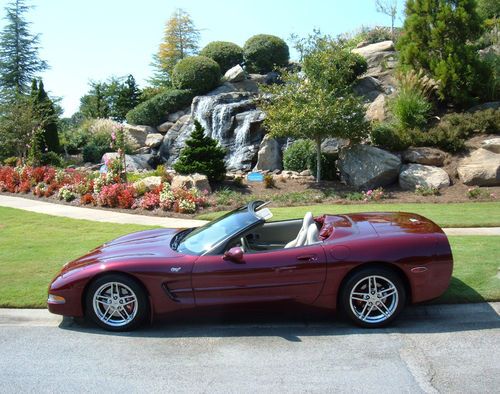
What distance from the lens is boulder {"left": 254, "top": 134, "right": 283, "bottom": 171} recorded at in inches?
754

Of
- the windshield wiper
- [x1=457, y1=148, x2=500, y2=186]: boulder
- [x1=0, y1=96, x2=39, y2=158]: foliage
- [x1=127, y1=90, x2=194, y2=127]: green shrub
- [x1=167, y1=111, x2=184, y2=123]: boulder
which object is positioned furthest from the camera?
[x1=167, y1=111, x2=184, y2=123]: boulder

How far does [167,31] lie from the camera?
1619 inches

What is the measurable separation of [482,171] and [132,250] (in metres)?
11.1

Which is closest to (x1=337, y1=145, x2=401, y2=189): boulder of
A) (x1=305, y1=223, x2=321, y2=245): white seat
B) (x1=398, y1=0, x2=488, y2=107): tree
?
(x1=398, y1=0, x2=488, y2=107): tree

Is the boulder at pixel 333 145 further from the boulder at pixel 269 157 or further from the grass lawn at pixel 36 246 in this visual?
the grass lawn at pixel 36 246

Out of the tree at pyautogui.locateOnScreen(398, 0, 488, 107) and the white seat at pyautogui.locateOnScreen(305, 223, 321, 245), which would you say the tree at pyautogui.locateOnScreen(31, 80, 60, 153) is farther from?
the white seat at pyautogui.locateOnScreen(305, 223, 321, 245)

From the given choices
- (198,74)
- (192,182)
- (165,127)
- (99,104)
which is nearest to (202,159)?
(192,182)

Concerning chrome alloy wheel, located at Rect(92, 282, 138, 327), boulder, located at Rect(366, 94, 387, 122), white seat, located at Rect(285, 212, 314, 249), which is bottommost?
chrome alloy wheel, located at Rect(92, 282, 138, 327)

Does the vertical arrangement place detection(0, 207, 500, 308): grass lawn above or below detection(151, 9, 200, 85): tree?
below

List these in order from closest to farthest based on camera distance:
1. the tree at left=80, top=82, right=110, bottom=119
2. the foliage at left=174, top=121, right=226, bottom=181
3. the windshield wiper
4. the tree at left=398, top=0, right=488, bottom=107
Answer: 1. the windshield wiper
2. the foliage at left=174, top=121, right=226, bottom=181
3. the tree at left=398, top=0, right=488, bottom=107
4. the tree at left=80, top=82, right=110, bottom=119

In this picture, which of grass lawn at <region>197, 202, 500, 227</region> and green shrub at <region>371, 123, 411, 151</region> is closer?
grass lawn at <region>197, 202, 500, 227</region>

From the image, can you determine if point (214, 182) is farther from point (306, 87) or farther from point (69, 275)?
point (69, 275)

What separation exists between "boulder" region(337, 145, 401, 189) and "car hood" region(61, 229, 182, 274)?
9.64m

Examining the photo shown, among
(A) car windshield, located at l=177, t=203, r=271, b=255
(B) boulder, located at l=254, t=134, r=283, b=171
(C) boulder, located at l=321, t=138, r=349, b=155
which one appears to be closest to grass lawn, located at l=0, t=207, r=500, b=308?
(A) car windshield, located at l=177, t=203, r=271, b=255
